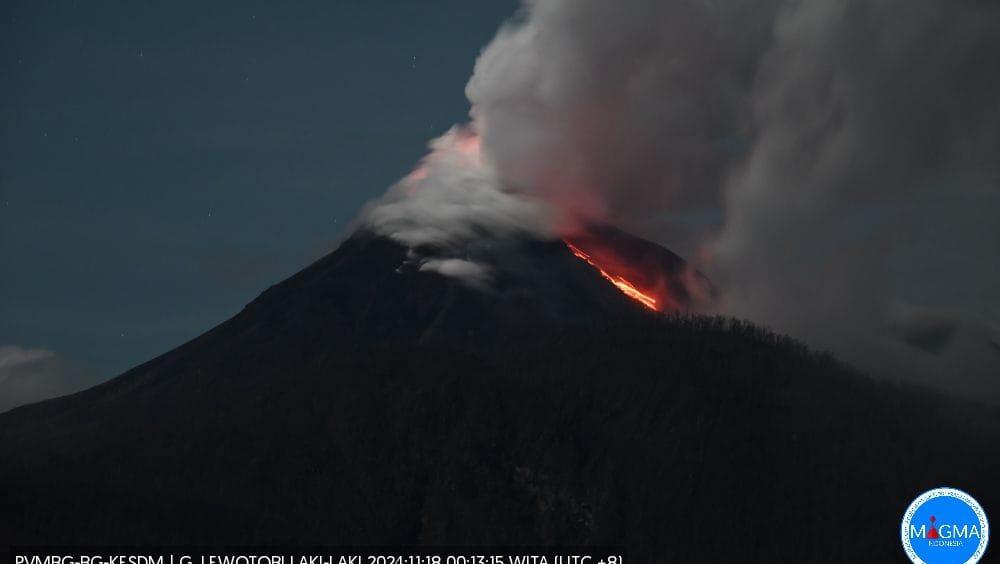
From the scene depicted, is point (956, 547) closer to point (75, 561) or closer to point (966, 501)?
point (966, 501)

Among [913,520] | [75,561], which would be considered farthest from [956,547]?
[75,561]

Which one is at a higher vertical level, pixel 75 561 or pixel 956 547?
pixel 75 561

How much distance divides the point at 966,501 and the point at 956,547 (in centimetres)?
1001

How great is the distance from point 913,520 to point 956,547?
702 cm

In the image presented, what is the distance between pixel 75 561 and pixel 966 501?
329ft

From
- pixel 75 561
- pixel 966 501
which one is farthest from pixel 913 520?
pixel 75 561

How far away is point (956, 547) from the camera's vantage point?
14375 centimetres

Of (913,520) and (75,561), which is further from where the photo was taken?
(75,561)

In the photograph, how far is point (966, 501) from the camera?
153 m

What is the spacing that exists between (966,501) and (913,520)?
5.86 m

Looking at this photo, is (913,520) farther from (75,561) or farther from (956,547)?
(75,561)

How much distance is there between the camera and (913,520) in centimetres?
15038

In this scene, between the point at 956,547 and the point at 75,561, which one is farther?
the point at 75,561
